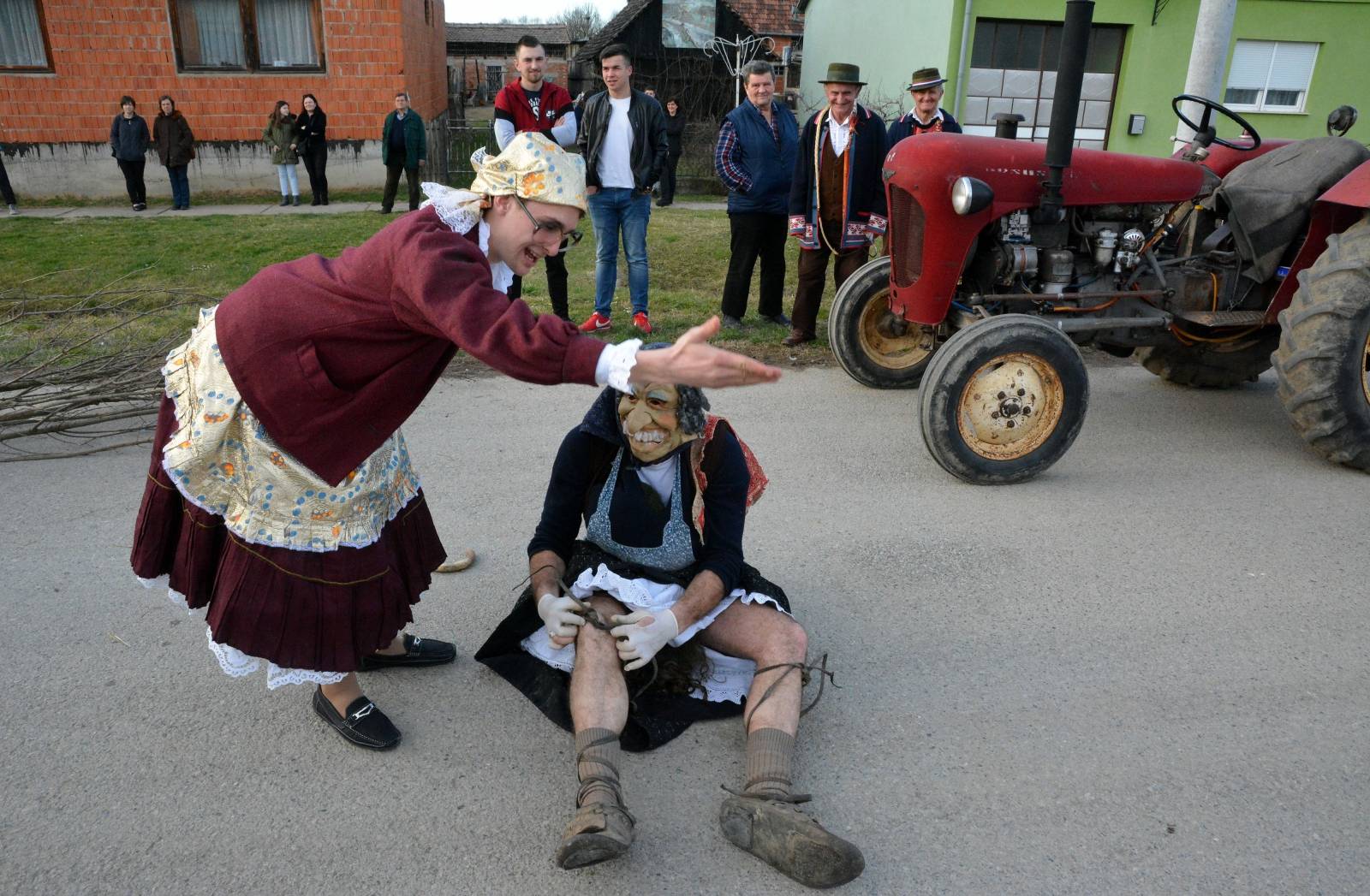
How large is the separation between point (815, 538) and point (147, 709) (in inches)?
99.5

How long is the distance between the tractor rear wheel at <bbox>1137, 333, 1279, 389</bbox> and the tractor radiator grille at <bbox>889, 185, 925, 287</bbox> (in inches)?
69.6

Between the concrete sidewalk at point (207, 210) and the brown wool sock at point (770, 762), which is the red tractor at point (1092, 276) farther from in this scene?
the concrete sidewalk at point (207, 210)

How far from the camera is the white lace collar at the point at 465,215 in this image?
2.30 metres

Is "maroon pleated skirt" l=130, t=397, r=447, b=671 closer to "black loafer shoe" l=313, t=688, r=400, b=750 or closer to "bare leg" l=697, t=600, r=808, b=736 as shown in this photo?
"black loafer shoe" l=313, t=688, r=400, b=750

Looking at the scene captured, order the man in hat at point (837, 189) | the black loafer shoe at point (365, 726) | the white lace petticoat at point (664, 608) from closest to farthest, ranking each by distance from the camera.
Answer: the black loafer shoe at point (365, 726) < the white lace petticoat at point (664, 608) < the man in hat at point (837, 189)

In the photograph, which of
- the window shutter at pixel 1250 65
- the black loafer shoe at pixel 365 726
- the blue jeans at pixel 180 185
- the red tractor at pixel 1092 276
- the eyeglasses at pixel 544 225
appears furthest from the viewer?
the window shutter at pixel 1250 65

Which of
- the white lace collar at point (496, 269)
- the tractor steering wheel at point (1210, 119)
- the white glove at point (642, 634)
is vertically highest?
the tractor steering wheel at point (1210, 119)

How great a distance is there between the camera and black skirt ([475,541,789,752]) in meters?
2.86

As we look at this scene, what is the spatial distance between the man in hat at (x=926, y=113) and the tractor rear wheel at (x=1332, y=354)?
2.62 m

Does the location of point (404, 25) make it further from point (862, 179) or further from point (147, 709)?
point (147, 709)

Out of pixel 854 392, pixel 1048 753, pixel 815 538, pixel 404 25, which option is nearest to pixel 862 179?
pixel 854 392

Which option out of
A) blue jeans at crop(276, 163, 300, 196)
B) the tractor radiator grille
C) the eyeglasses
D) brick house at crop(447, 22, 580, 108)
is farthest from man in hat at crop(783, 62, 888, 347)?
brick house at crop(447, 22, 580, 108)

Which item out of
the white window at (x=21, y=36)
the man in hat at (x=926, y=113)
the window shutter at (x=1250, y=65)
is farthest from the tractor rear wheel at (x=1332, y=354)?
the white window at (x=21, y=36)

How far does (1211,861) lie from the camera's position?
7.91ft
